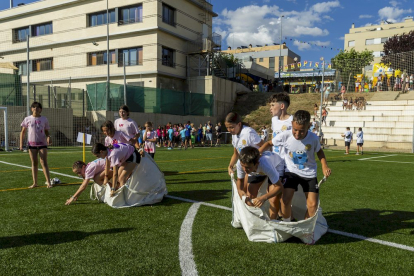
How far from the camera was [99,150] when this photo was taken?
5.72 metres

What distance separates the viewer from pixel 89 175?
5934 mm

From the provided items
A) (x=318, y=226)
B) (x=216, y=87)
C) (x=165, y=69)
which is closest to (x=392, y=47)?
(x=216, y=87)

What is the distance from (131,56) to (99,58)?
12.4ft

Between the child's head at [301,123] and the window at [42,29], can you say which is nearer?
the child's head at [301,123]

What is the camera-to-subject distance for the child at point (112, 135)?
647 cm

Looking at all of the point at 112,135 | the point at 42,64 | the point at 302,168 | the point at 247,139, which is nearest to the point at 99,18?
the point at 42,64

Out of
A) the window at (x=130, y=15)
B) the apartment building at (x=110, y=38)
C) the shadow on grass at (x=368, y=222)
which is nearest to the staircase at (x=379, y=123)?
the apartment building at (x=110, y=38)

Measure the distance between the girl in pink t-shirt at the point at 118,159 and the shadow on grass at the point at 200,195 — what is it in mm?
923

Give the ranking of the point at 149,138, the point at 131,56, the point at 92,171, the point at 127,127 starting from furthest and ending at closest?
the point at 131,56, the point at 149,138, the point at 127,127, the point at 92,171

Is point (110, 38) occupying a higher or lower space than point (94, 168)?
higher

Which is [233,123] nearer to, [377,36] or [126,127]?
[126,127]

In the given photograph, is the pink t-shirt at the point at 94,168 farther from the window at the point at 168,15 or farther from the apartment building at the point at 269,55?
the apartment building at the point at 269,55

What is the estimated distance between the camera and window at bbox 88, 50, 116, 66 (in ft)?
105

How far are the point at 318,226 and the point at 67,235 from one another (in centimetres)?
346
